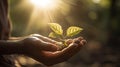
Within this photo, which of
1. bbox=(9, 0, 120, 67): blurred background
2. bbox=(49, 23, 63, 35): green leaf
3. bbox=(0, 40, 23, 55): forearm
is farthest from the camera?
bbox=(9, 0, 120, 67): blurred background

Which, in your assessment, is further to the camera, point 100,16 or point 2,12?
point 100,16

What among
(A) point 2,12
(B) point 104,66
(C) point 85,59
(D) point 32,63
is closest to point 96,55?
(C) point 85,59

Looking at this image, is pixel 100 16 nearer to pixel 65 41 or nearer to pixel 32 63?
pixel 32 63

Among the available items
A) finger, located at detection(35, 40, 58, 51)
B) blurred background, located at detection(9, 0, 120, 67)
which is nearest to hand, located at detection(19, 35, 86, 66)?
finger, located at detection(35, 40, 58, 51)

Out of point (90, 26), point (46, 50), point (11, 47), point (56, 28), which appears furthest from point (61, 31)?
point (90, 26)

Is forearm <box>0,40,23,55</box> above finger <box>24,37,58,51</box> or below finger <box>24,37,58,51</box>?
below

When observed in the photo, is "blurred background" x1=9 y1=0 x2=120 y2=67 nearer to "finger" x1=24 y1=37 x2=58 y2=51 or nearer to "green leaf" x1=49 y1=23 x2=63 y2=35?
"green leaf" x1=49 y1=23 x2=63 y2=35

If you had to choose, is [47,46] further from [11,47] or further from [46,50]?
[11,47]
